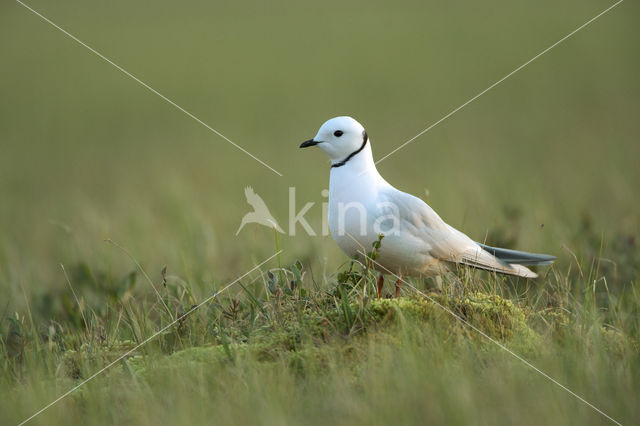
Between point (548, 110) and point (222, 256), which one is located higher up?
point (548, 110)

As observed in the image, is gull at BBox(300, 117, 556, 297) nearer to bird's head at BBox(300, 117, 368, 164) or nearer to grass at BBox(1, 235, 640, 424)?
bird's head at BBox(300, 117, 368, 164)

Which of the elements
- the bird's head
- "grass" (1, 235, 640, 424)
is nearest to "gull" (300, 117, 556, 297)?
the bird's head

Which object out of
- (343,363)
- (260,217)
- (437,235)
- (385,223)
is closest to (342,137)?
(385,223)

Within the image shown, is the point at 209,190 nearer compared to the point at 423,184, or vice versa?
the point at 423,184

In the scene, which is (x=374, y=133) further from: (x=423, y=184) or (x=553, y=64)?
(x=553, y=64)

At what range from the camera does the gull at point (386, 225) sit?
192 inches

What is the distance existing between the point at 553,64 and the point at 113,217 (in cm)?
1407

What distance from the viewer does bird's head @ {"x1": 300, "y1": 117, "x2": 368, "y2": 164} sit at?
524cm

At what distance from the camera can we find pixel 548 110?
17.5 m

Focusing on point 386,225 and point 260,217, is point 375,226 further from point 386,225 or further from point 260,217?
point 260,217

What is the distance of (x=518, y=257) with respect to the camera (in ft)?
17.9

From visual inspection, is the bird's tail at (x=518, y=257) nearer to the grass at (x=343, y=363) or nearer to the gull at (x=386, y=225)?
the gull at (x=386, y=225)

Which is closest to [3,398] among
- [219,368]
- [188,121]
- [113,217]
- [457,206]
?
[219,368]

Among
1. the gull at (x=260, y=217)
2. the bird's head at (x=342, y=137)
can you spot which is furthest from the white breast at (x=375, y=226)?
the gull at (x=260, y=217)
